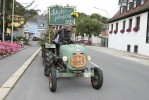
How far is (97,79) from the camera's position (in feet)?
28.8

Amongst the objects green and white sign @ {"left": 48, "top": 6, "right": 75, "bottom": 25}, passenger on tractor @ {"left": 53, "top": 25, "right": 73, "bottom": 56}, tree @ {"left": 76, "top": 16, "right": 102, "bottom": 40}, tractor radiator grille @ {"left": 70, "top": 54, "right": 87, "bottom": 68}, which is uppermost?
tree @ {"left": 76, "top": 16, "right": 102, "bottom": 40}

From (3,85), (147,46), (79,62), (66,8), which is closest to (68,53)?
(79,62)

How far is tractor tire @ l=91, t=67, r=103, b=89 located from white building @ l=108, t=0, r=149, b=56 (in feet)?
68.2

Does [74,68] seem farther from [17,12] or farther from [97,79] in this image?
[17,12]

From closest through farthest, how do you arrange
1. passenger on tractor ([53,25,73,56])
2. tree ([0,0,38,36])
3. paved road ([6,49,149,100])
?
paved road ([6,49,149,100])
passenger on tractor ([53,25,73,56])
tree ([0,0,38,36])

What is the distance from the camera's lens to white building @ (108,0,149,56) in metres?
30.1

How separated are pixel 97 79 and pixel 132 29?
84.9 feet

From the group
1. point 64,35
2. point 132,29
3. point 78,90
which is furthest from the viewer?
point 132,29

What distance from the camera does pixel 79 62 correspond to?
8.52 metres

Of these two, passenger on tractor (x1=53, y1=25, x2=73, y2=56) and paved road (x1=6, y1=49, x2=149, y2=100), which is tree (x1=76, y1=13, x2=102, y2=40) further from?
paved road (x1=6, y1=49, x2=149, y2=100)

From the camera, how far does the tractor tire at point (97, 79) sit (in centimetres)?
863

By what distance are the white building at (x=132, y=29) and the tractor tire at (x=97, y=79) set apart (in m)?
20.8

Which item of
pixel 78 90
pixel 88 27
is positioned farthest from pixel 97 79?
pixel 88 27

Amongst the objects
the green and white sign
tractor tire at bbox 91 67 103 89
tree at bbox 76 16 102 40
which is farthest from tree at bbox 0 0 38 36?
tractor tire at bbox 91 67 103 89
